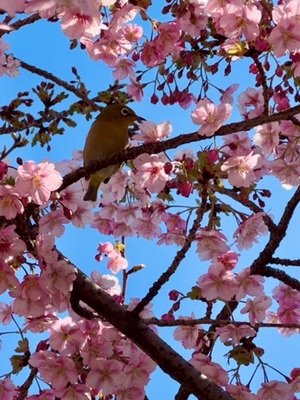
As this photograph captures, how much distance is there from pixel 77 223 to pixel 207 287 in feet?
3.50

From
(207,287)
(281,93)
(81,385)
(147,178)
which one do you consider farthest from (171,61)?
(81,385)

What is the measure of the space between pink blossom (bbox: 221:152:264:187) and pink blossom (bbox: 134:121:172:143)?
0.43 m

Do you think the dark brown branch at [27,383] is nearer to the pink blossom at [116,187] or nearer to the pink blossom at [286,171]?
the pink blossom at [116,187]

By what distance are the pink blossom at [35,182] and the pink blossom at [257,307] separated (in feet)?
4.63

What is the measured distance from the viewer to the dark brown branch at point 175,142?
3.04 m

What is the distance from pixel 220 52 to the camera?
3.76 metres

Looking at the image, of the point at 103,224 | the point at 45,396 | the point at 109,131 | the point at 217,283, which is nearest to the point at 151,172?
the point at 217,283

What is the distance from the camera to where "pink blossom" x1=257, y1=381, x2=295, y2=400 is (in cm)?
363

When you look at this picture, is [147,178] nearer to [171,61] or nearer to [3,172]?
[3,172]

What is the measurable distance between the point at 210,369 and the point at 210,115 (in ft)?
4.89

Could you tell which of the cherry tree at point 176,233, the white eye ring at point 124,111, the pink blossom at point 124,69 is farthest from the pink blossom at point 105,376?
the pink blossom at point 124,69

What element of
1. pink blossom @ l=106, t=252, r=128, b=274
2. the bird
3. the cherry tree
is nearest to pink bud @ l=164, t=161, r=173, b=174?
the cherry tree

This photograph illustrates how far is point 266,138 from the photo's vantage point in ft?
14.7

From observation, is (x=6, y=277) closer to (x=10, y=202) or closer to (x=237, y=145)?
(x=10, y=202)
